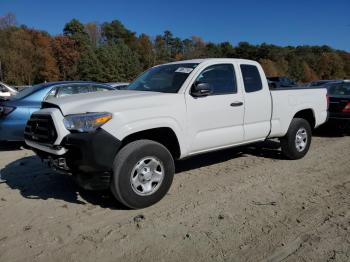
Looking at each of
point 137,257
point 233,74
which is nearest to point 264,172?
point 233,74

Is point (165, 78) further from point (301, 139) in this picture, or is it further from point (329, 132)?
point (329, 132)

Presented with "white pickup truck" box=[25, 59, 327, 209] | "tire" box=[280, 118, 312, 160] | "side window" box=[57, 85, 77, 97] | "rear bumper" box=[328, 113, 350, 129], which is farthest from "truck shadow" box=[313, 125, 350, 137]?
"side window" box=[57, 85, 77, 97]

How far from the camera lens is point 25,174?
5926mm

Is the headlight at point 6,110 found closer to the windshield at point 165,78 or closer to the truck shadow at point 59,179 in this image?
the truck shadow at point 59,179

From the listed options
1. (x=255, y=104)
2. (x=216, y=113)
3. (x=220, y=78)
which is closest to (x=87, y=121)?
(x=216, y=113)

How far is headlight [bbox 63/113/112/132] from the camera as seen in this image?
13.2ft

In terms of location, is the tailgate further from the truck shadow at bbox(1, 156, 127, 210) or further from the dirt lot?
the truck shadow at bbox(1, 156, 127, 210)

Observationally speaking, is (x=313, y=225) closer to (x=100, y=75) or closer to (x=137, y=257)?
(x=137, y=257)

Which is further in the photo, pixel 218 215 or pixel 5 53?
pixel 5 53

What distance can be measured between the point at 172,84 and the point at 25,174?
2922 mm

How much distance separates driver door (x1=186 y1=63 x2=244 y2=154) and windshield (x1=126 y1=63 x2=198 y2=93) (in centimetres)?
22

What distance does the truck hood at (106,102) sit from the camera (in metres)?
4.16

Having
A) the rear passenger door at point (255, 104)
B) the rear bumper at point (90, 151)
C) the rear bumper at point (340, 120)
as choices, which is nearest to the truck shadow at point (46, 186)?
the rear bumper at point (90, 151)

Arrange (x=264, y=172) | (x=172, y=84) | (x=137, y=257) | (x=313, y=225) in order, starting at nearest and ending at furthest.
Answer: (x=137, y=257) → (x=313, y=225) → (x=172, y=84) → (x=264, y=172)
